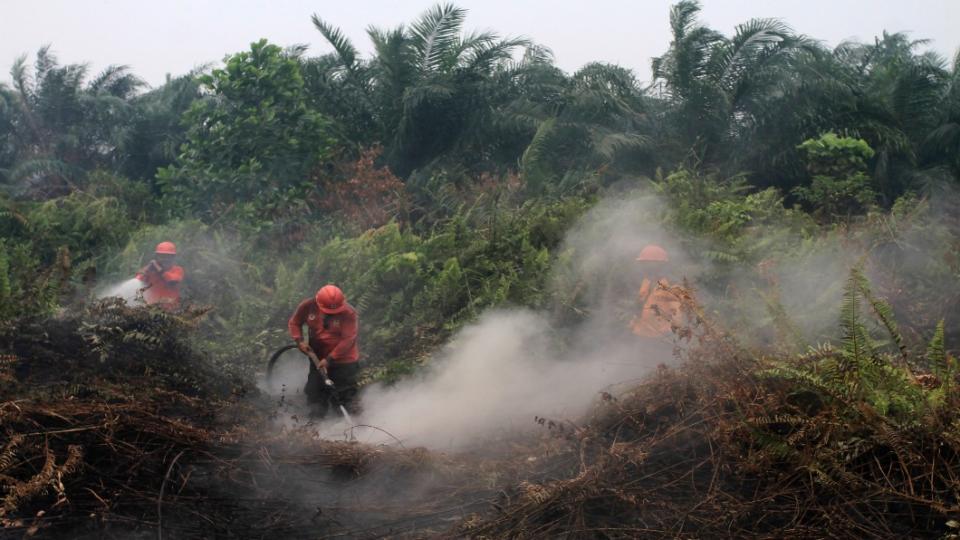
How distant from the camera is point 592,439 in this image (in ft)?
19.7

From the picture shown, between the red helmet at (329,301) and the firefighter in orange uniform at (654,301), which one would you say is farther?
the red helmet at (329,301)

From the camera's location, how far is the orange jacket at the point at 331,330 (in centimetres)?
812

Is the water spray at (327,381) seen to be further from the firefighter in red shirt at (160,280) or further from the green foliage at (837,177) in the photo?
the green foliage at (837,177)

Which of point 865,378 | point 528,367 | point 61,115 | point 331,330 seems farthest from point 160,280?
point 61,115

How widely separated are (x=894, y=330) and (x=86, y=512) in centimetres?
498

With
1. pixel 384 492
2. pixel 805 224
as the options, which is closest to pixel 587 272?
pixel 805 224

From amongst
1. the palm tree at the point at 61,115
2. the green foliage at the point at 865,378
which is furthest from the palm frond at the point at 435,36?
the green foliage at the point at 865,378

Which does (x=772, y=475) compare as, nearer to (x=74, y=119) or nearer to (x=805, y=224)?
(x=805, y=224)

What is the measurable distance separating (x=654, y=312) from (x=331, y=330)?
2.98 meters

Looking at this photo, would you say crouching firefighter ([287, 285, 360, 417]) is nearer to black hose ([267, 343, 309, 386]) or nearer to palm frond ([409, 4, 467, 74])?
black hose ([267, 343, 309, 386])

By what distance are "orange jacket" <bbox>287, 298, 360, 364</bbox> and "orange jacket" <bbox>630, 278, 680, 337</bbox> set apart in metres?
2.65

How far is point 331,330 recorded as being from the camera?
8.16m

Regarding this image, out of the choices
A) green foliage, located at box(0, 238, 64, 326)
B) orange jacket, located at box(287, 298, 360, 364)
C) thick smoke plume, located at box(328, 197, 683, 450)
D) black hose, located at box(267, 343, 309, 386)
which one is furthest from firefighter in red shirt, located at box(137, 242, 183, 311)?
thick smoke plume, located at box(328, 197, 683, 450)

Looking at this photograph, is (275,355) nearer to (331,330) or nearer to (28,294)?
(331,330)
